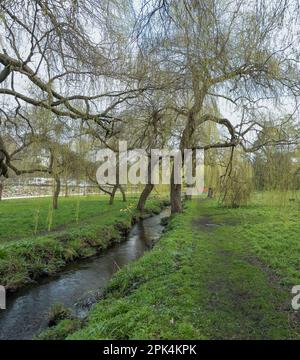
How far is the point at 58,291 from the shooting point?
6.70 m

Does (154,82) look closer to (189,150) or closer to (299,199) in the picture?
(299,199)

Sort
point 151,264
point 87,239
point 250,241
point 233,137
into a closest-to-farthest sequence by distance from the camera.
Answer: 1. point 151,264
2. point 250,241
3. point 87,239
4. point 233,137

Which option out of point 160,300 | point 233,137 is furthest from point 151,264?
point 233,137

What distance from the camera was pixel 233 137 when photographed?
13.0 meters

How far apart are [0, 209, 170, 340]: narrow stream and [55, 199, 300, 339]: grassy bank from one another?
0.71m

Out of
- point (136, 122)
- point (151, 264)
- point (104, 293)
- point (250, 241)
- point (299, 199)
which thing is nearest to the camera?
point (104, 293)

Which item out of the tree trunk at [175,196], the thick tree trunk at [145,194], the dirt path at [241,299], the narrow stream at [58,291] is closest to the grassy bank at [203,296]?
the dirt path at [241,299]

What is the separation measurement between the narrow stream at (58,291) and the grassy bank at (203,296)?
711 millimetres

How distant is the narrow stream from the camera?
200 inches

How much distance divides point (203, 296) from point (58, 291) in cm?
335

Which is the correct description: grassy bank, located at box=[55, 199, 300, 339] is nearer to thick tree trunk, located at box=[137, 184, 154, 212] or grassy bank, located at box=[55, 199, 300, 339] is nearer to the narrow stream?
the narrow stream

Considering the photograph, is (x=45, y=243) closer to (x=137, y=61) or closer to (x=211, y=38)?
(x=137, y=61)

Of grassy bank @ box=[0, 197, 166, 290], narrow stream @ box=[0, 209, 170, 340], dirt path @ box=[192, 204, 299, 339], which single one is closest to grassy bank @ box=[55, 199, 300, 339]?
dirt path @ box=[192, 204, 299, 339]

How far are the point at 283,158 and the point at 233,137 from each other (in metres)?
4.92
